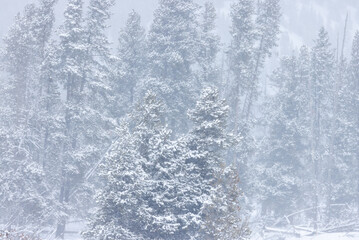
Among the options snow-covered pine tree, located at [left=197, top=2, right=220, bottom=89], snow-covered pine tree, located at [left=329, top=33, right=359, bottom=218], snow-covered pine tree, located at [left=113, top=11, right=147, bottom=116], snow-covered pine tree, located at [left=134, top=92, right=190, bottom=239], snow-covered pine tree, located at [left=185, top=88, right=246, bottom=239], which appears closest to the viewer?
snow-covered pine tree, located at [left=134, top=92, right=190, bottom=239]

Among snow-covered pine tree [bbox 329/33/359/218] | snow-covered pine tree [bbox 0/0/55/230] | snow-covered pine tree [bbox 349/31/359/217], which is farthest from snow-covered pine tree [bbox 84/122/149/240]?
snow-covered pine tree [bbox 349/31/359/217]

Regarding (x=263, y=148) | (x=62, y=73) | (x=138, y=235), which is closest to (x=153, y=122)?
(x=138, y=235)

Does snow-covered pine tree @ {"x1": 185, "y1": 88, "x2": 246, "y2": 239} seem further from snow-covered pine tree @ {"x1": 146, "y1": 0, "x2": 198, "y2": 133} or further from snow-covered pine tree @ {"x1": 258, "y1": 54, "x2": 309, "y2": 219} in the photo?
snow-covered pine tree @ {"x1": 258, "y1": 54, "x2": 309, "y2": 219}

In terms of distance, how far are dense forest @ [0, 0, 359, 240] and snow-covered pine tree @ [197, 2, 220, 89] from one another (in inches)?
4.4

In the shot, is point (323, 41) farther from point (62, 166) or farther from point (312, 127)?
point (62, 166)

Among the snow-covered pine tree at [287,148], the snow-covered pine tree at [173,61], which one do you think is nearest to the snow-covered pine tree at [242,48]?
the snow-covered pine tree at [173,61]

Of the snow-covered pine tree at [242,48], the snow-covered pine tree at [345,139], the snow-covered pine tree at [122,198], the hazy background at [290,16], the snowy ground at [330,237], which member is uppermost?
the hazy background at [290,16]

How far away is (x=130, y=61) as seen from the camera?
34000 mm

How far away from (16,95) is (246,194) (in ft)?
63.2

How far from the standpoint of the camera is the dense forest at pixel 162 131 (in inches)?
698

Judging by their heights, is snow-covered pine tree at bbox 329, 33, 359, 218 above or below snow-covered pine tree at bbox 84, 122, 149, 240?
above

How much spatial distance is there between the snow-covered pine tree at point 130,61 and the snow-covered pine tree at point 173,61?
156 centimetres

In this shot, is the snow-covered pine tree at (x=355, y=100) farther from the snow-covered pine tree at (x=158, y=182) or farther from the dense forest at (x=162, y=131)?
the snow-covered pine tree at (x=158, y=182)

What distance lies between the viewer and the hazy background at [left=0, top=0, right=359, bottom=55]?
147m
